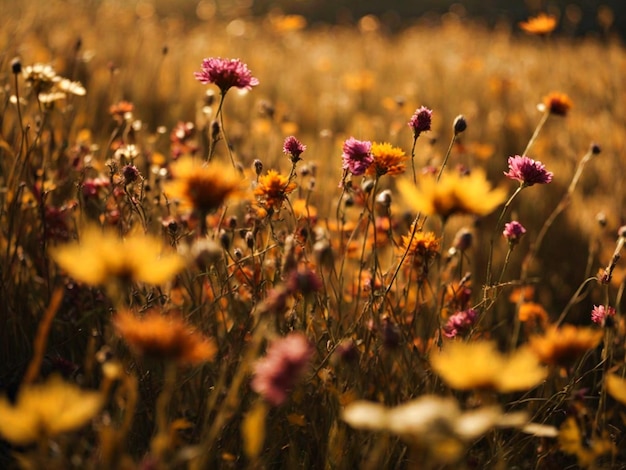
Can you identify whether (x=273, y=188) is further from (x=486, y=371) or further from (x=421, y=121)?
(x=486, y=371)

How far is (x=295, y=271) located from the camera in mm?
903

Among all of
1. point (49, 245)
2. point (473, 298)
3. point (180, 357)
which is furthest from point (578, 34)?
point (180, 357)

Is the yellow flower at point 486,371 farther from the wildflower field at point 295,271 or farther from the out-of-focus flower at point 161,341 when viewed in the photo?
the out-of-focus flower at point 161,341

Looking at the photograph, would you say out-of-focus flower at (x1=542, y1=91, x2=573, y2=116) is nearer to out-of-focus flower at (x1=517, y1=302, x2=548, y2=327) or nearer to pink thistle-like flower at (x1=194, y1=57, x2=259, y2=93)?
out-of-focus flower at (x1=517, y1=302, x2=548, y2=327)

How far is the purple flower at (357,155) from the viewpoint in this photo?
1224mm

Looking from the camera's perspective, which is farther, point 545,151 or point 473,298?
point 545,151

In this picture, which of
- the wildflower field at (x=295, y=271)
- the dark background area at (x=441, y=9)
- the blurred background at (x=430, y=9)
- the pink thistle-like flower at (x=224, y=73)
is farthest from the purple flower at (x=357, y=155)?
the dark background area at (x=441, y=9)

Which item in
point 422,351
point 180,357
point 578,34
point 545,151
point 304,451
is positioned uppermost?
point 180,357

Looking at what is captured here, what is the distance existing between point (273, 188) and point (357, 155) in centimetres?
16

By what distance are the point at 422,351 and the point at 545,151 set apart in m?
1.98

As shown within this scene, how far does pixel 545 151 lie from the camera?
3.22 meters

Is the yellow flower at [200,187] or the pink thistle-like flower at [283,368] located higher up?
the yellow flower at [200,187]

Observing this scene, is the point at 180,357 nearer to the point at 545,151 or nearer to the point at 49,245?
the point at 49,245

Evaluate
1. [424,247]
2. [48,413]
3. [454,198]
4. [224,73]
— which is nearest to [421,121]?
[424,247]
